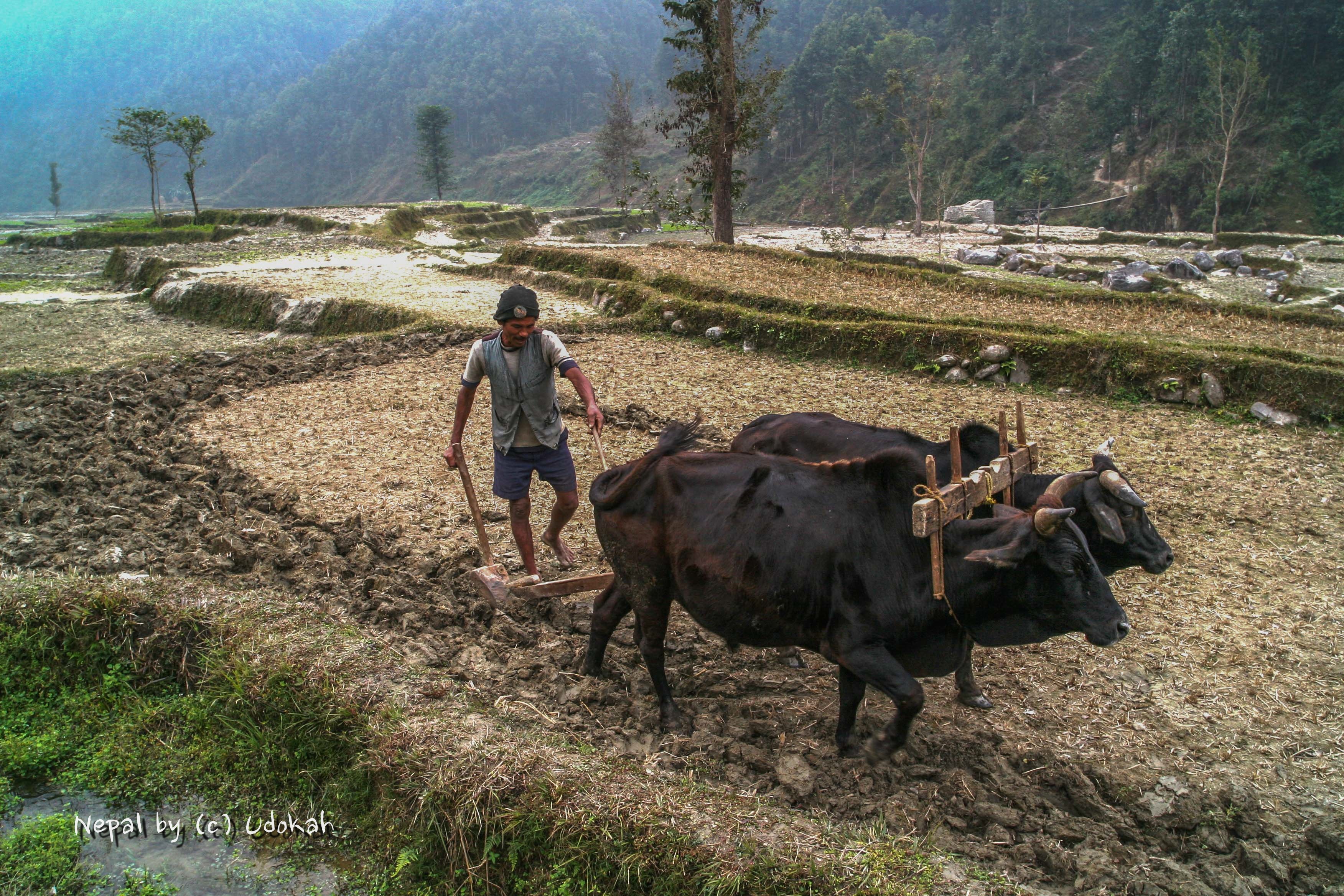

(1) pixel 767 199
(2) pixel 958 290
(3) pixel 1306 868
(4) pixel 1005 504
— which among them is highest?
(1) pixel 767 199

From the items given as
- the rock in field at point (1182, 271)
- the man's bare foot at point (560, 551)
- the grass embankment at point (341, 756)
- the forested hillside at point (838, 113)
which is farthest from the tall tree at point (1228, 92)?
the grass embankment at point (341, 756)

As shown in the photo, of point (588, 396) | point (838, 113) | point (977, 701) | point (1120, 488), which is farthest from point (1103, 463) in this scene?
point (838, 113)

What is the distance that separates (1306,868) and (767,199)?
245ft

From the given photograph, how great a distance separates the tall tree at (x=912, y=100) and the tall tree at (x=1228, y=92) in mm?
11140

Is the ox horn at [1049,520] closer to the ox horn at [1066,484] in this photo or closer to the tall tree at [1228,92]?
Answer: the ox horn at [1066,484]

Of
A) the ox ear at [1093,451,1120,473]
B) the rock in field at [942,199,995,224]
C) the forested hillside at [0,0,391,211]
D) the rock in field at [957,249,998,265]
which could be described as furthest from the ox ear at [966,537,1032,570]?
the forested hillside at [0,0,391,211]

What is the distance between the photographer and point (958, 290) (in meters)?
14.9

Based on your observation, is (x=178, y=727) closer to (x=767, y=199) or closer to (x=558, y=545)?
(x=558, y=545)

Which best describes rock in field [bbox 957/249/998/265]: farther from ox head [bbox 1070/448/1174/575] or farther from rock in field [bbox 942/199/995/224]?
ox head [bbox 1070/448/1174/575]

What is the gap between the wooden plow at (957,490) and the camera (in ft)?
13.0

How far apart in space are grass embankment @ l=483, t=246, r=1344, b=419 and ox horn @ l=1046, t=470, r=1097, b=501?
5.80 m

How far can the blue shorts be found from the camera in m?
5.95

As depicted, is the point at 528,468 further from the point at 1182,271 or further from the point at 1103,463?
the point at 1182,271

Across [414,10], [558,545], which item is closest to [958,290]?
[558,545]
